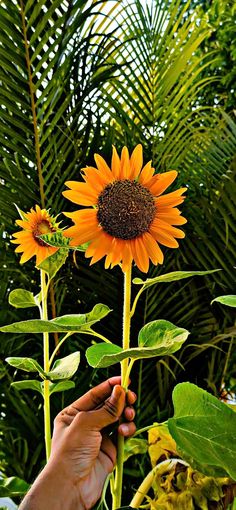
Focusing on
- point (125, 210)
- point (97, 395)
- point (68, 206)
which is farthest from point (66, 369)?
point (68, 206)

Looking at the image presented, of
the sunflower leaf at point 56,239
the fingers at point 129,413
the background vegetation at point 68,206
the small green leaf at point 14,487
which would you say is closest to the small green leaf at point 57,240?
the sunflower leaf at point 56,239

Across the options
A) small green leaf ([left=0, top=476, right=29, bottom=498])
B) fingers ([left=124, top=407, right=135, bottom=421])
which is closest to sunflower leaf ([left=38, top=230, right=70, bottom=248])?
fingers ([left=124, top=407, right=135, bottom=421])

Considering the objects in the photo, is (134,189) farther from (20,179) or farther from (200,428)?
(20,179)

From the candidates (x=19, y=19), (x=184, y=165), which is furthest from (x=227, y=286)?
(x=19, y=19)

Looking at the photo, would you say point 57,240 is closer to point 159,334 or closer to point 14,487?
point 159,334

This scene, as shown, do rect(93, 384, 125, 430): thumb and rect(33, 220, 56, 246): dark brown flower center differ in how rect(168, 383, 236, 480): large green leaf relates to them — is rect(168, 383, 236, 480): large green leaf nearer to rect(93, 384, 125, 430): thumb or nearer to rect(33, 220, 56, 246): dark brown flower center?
rect(93, 384, 125, 430): thumb

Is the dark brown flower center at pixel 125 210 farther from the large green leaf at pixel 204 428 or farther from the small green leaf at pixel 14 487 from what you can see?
the small green leaf at pixel 14 487
